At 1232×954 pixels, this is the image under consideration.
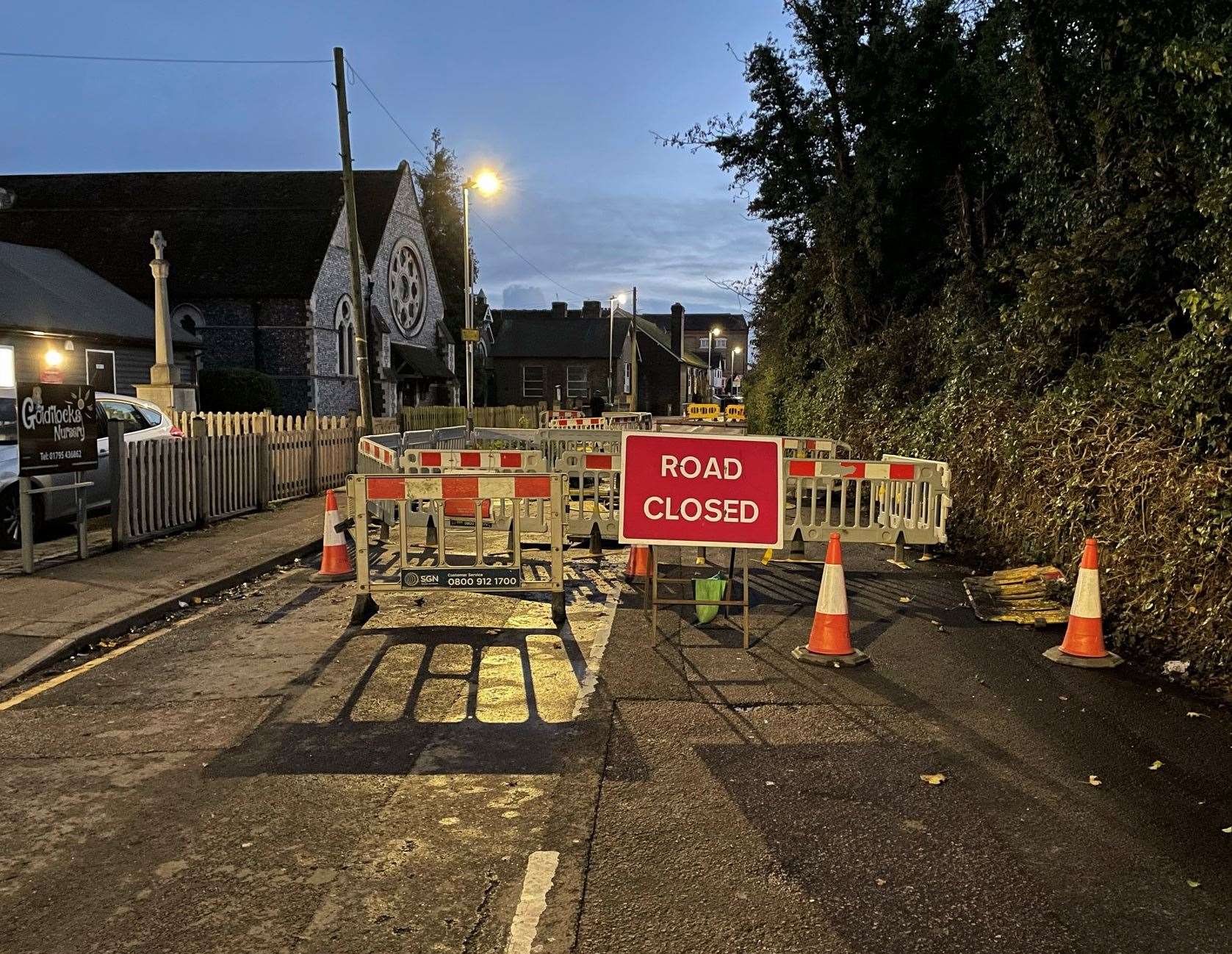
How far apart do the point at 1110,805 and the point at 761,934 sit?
6.62 ft

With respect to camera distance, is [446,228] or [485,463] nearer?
[485,463]

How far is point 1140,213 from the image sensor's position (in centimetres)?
874

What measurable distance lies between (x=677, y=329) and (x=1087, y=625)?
8921 cm

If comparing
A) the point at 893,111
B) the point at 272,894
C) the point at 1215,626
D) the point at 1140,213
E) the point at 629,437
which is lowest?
the point at 272,894

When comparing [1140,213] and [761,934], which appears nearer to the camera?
[761,934]

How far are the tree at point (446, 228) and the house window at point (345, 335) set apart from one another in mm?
16585

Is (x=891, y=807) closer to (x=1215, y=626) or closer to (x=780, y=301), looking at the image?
(x=1215, y=626)

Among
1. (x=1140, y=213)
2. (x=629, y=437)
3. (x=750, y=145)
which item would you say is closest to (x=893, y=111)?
(x=750, y=145)

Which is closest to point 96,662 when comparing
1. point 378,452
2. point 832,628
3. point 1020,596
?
point 832,628

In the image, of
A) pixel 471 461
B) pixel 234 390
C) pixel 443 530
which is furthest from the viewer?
pixel 234 390

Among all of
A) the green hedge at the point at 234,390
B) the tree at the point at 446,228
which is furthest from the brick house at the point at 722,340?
the green hedge at the point at 234,390

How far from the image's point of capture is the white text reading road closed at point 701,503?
6594 millimetres

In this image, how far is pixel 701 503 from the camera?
21.7ft

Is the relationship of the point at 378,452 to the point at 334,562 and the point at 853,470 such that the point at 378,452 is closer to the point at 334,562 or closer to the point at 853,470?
the point at 334,562
